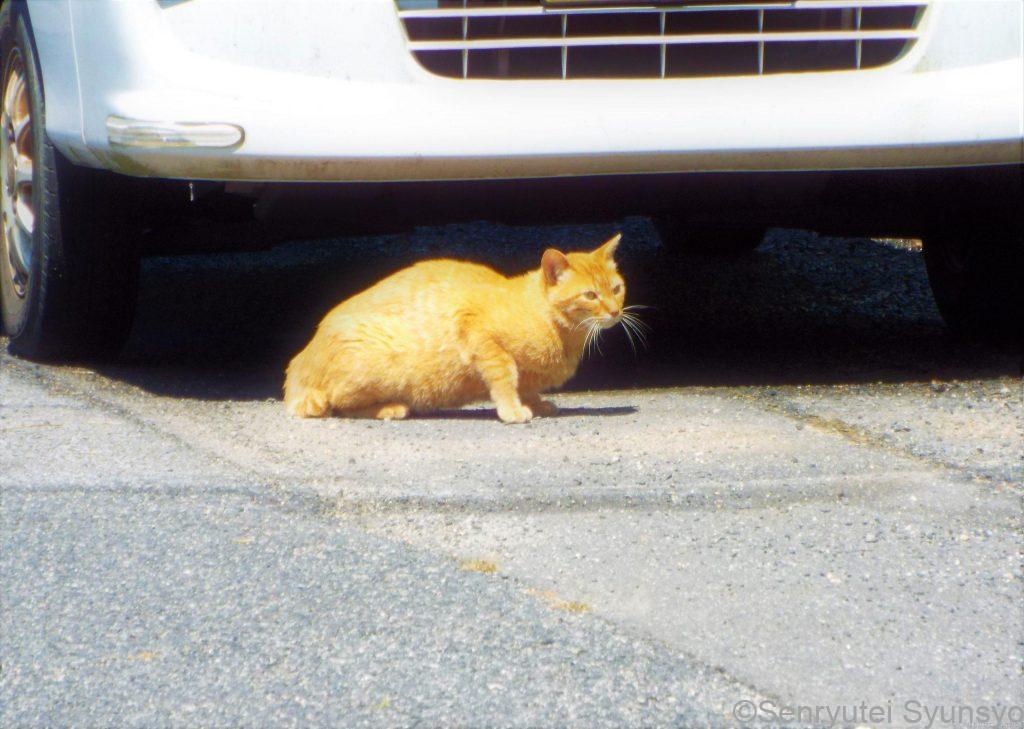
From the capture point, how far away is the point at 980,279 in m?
4.00

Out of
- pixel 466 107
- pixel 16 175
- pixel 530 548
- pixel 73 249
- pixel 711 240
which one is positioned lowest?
pixel 711 240

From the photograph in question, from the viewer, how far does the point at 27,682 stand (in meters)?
1.99

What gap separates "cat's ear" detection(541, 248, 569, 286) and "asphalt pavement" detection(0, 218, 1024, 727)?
0.34m

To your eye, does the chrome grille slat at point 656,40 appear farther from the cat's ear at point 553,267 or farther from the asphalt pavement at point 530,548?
the asphalt pavement at point 530,548

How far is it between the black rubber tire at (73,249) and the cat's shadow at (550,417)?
0.89 metres

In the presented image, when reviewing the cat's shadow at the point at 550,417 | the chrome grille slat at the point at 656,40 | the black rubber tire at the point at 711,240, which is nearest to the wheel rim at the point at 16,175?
the cat's shadow at the point at 550,417

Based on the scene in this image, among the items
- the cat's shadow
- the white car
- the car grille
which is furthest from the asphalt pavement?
the car grille

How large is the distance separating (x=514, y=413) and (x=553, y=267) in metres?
0.43

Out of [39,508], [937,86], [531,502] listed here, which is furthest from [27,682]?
[937,86]

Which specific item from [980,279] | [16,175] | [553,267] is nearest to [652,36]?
[553,267]

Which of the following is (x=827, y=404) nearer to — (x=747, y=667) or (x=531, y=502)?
(x=531, y=502)

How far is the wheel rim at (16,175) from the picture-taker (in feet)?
12.8

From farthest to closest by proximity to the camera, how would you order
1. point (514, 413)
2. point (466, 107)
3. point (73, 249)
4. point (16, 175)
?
point (16, 175) → point (73, 249) → point (514, 413) → point (466, 107)

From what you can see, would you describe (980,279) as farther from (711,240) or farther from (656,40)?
(711,240)
